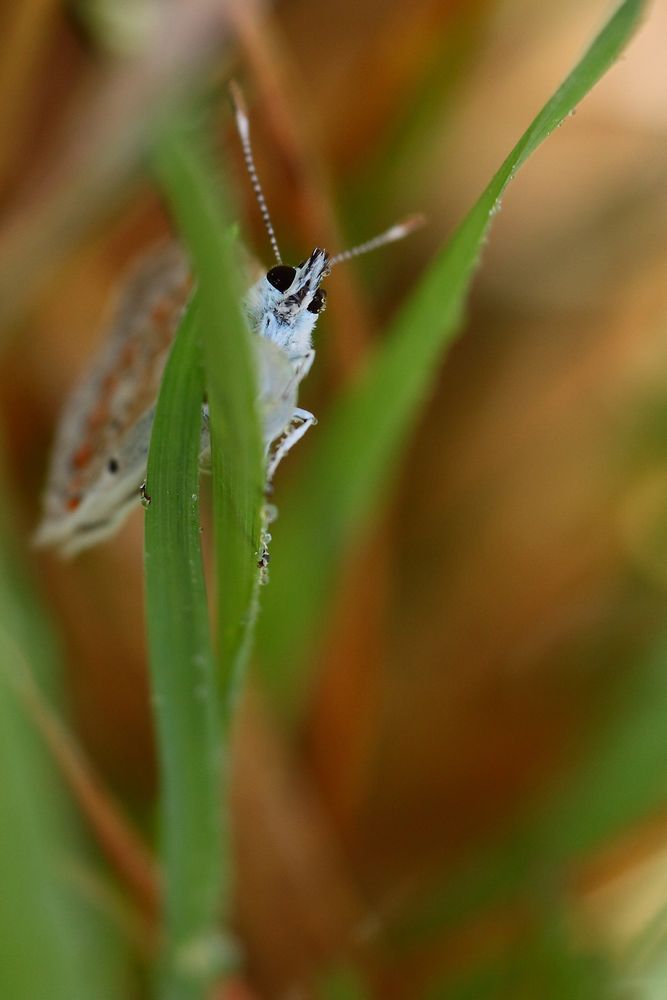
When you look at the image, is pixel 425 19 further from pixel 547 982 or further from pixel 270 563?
pixel 547 982

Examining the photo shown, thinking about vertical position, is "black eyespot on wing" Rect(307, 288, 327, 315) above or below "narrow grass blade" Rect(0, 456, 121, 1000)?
above

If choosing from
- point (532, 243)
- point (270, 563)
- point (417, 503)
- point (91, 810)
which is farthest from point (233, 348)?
point (532, 243)

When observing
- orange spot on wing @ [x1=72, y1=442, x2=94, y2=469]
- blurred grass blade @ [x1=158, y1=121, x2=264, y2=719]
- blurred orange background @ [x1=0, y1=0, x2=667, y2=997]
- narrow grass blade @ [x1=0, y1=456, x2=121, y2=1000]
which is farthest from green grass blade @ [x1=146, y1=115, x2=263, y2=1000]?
blurred orange background @ [x1=0, y1=0, x2=667, y2=997]

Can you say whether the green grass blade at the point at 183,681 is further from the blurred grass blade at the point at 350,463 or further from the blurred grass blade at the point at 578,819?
the blurred grass blade at the point at 578,819

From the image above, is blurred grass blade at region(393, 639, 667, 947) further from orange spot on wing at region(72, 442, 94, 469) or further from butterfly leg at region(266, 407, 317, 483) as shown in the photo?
orange spot on wing at region(72, 442, 94, 469)

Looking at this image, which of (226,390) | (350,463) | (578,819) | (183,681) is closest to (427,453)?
(350,463)
